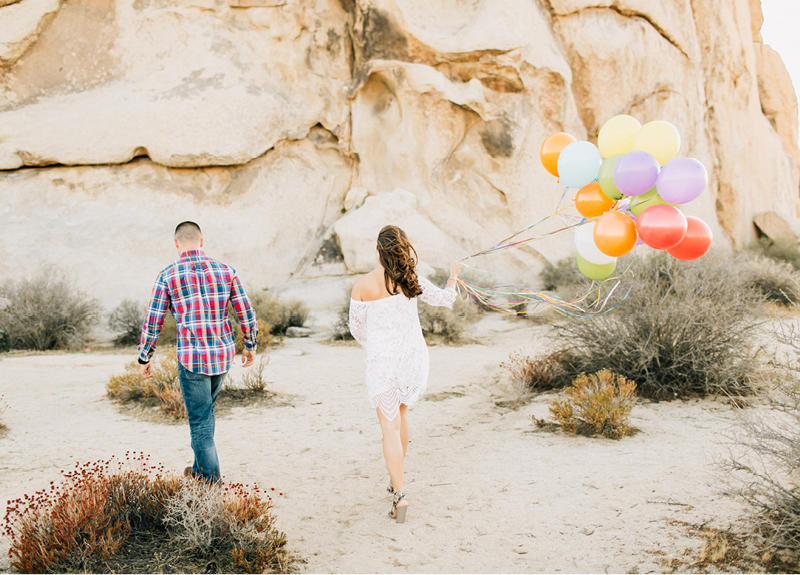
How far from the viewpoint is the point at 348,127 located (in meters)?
14.4

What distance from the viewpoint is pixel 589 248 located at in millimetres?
3779

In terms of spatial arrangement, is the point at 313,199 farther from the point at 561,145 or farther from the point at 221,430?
the point at 561,145

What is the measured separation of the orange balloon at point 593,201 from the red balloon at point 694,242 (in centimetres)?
60

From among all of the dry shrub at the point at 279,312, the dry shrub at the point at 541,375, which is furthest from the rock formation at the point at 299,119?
the dry shrub at the point at 541,375

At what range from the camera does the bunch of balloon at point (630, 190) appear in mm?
3105

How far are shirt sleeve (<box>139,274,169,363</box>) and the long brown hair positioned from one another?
1.27 metres

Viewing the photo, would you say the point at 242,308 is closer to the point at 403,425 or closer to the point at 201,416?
the point at 201,416

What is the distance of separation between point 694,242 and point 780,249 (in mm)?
16254

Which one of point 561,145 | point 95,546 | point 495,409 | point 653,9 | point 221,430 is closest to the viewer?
point 95,546

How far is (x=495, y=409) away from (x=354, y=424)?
1470 mm

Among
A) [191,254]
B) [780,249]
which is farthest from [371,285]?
[780,249]

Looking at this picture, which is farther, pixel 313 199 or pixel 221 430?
pixel 313 199

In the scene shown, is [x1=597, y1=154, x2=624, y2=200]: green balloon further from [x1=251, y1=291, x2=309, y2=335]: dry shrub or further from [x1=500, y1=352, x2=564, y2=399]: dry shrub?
[x1=251, y1=291, x2=309, y2=335]: dry shrub

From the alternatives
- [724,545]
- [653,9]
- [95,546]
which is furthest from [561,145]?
[653,9]
